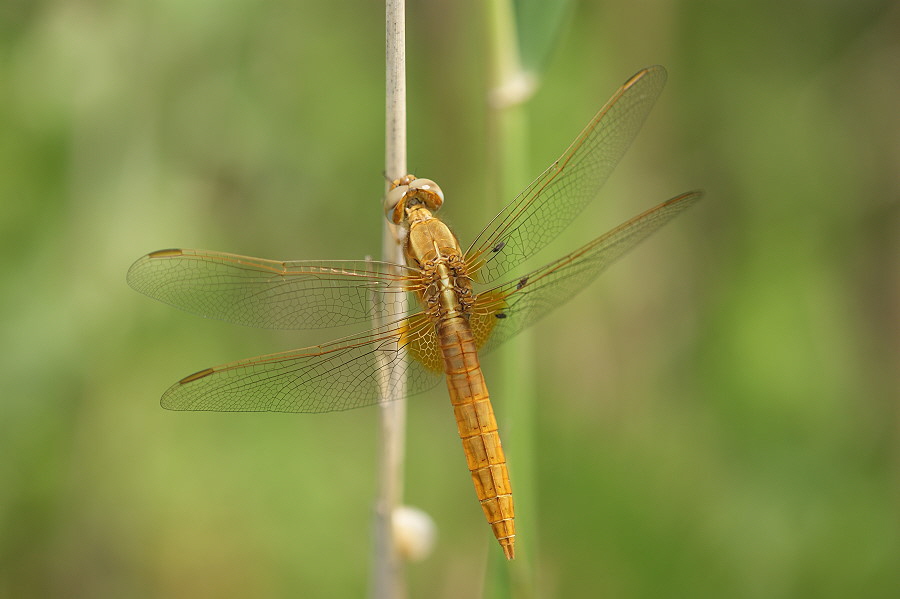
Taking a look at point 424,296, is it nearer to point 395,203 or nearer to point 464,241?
point 395,203

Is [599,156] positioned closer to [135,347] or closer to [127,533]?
[135,347]

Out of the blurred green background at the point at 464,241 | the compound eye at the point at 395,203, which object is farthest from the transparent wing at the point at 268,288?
the blurred green background at the point at 464,241

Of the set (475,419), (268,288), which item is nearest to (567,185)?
(475,419)

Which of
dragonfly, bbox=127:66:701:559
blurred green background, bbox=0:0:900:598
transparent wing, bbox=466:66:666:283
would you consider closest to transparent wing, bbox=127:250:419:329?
dragonfly, bbox=127:66:701:559

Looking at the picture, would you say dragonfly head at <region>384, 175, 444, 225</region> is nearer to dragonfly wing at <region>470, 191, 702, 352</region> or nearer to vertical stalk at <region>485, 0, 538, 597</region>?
vertical stalk at <region>485, 0, 538, 597</region>

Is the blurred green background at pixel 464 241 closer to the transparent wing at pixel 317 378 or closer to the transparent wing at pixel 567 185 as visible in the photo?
the transparent wing at pixel 567 185
